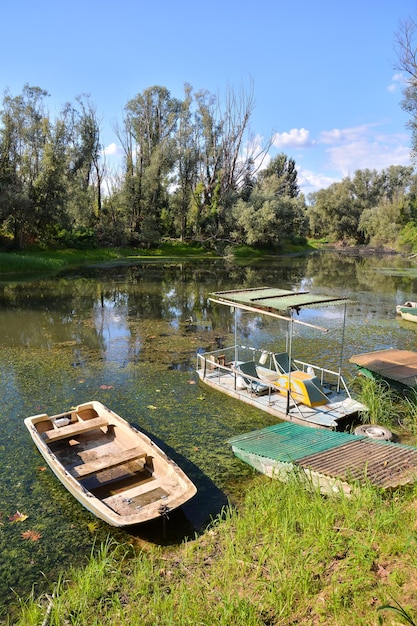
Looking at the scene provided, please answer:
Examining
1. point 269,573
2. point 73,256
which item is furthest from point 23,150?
point 269,573

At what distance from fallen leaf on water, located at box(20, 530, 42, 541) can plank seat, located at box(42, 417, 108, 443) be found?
7.16 ft

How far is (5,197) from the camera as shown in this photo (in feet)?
126

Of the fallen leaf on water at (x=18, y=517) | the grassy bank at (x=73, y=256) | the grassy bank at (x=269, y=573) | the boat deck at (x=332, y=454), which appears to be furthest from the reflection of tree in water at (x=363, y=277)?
the fallen leaf on water at (x=18, y=517)

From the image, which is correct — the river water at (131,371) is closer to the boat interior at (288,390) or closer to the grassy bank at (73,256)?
the boat interior at (288,390)

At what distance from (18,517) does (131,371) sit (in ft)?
25.1

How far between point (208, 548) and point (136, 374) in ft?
28.5

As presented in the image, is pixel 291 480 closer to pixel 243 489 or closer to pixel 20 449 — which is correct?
pixel 243 489

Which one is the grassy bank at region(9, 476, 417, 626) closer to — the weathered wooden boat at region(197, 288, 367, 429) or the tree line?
the weathered wooden boat at region(197, 288, 367, 429)

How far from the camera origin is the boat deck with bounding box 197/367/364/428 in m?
10.3

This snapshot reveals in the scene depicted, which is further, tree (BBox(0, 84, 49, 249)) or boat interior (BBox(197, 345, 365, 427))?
tree (BBox(0, 84, 49, 249))

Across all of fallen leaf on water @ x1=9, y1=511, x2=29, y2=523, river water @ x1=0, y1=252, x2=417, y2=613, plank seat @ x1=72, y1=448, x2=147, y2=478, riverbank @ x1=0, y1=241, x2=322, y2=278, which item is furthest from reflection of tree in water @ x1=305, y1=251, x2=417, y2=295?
fallen leaf on water @ x1=9, y1=511, x2=29, y2=523

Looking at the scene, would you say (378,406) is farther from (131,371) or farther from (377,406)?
(131,371)

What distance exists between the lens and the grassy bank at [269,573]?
14.6 feet

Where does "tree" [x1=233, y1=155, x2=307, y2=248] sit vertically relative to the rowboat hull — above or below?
above
